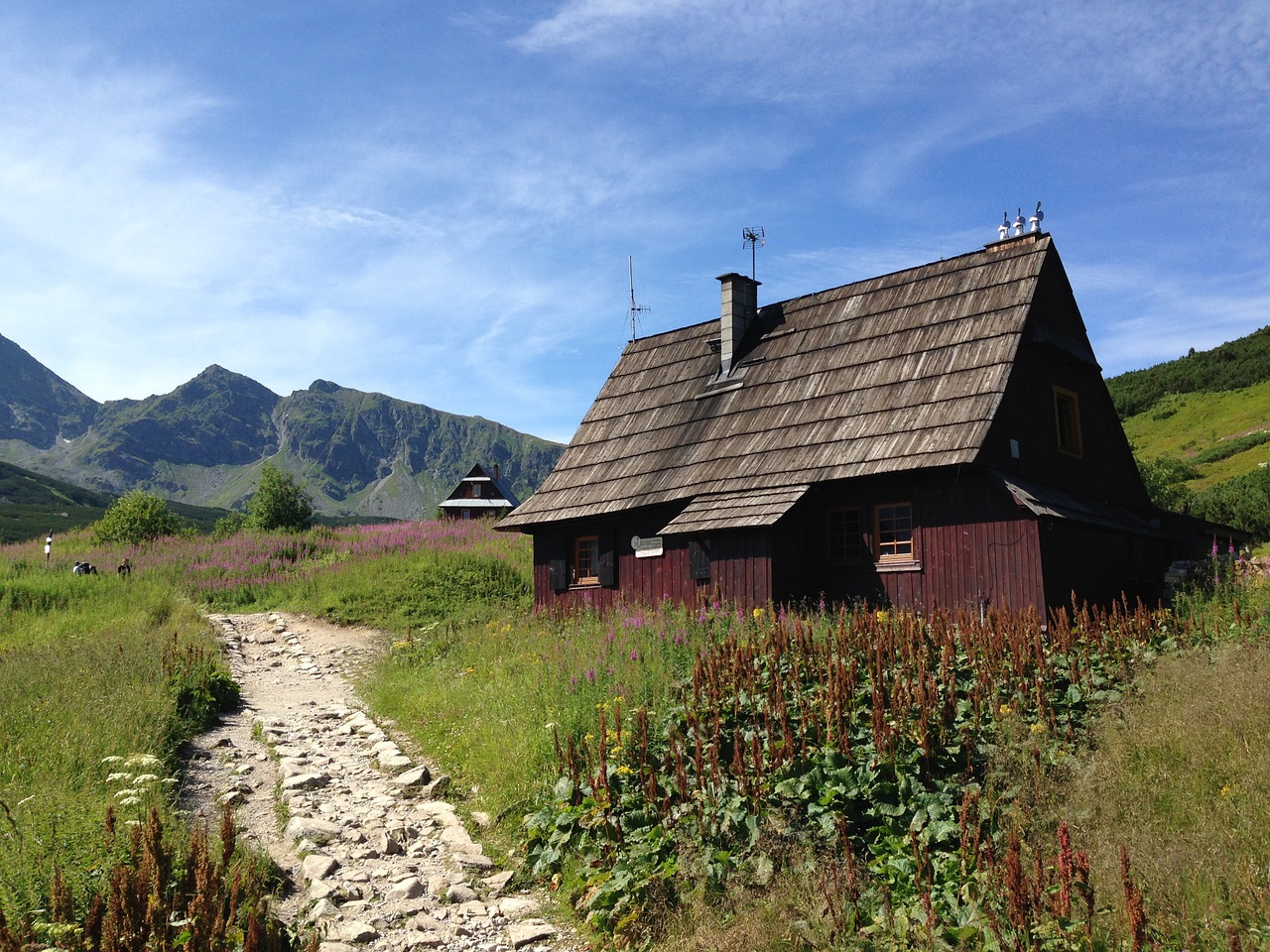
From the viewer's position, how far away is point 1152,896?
456cm

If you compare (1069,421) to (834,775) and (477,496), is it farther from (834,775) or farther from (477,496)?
(477,496)

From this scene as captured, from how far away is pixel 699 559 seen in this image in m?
16.1

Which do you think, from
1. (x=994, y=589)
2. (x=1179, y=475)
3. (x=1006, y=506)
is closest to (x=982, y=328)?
(x=1006, y=506)

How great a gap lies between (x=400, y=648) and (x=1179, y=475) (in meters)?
46.4

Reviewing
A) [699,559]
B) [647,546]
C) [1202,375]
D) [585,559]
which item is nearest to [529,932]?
[699,559]

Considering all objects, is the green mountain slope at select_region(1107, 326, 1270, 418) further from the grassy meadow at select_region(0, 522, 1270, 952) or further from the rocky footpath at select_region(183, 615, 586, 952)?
the rocky footpath at select_region(183, 615, 586, 952)

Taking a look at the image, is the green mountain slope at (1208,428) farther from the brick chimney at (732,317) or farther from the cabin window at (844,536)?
the cabin window at (844,536)

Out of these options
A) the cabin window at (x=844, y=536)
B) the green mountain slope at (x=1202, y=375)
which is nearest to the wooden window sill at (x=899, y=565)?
the cabin window at (x=844, y=536)

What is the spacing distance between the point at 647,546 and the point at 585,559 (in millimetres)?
2211

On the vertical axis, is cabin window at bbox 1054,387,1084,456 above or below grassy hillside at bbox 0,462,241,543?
below

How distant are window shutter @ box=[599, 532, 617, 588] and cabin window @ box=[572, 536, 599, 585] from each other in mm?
298

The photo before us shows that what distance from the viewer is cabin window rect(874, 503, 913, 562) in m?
15.0

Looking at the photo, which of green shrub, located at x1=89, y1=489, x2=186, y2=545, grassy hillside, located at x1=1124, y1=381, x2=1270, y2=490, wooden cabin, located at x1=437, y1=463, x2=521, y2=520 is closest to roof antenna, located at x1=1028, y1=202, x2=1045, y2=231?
green shrub, located at x1=89, y1=489, x2=186, y2=545

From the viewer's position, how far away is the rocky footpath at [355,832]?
588 cm
